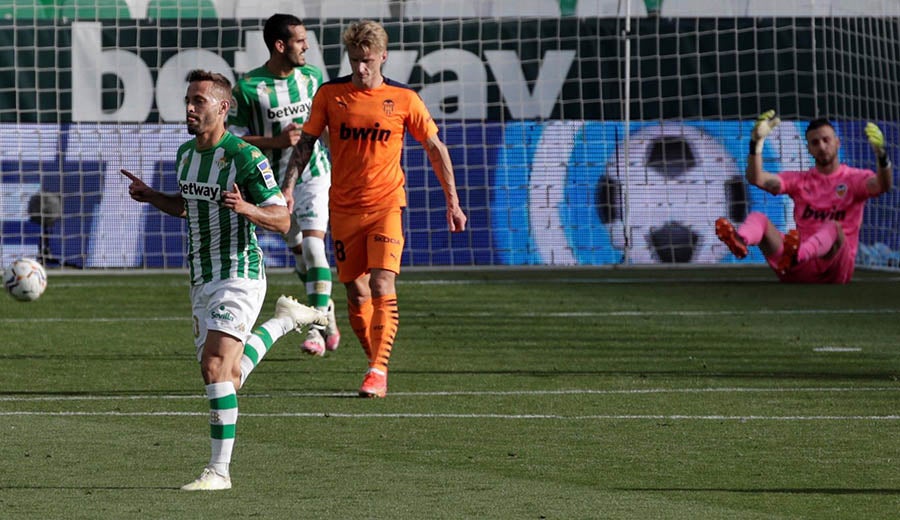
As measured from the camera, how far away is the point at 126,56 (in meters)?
17.5

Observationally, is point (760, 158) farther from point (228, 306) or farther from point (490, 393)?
point (228, 306)

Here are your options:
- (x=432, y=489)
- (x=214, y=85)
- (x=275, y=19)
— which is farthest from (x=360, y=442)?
(x=275, y=19)

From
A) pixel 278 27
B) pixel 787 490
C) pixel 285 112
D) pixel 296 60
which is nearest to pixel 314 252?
pixel 285 112

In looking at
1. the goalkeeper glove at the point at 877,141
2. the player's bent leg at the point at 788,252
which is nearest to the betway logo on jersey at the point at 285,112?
the goalkeeper glove at the point at 877,141

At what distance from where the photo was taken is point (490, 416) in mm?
7625

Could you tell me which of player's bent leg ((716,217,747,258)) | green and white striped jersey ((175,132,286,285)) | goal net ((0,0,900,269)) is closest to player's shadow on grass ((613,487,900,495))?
green and white striped jersey ((175,132,286,285))

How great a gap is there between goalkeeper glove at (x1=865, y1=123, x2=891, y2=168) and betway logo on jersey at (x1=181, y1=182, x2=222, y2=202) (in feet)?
25.2

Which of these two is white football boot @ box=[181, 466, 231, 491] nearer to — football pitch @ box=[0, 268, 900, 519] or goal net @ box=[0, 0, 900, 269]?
football pitch @ box=[0, 268, 900, 519]

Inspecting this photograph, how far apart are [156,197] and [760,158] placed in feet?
26.7

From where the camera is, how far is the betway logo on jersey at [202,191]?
6.31m

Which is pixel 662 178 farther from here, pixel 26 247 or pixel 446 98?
pixel 26 247

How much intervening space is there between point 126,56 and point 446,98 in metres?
3.49

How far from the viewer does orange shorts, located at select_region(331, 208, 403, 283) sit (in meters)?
8.49

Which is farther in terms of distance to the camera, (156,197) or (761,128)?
(761,128)
